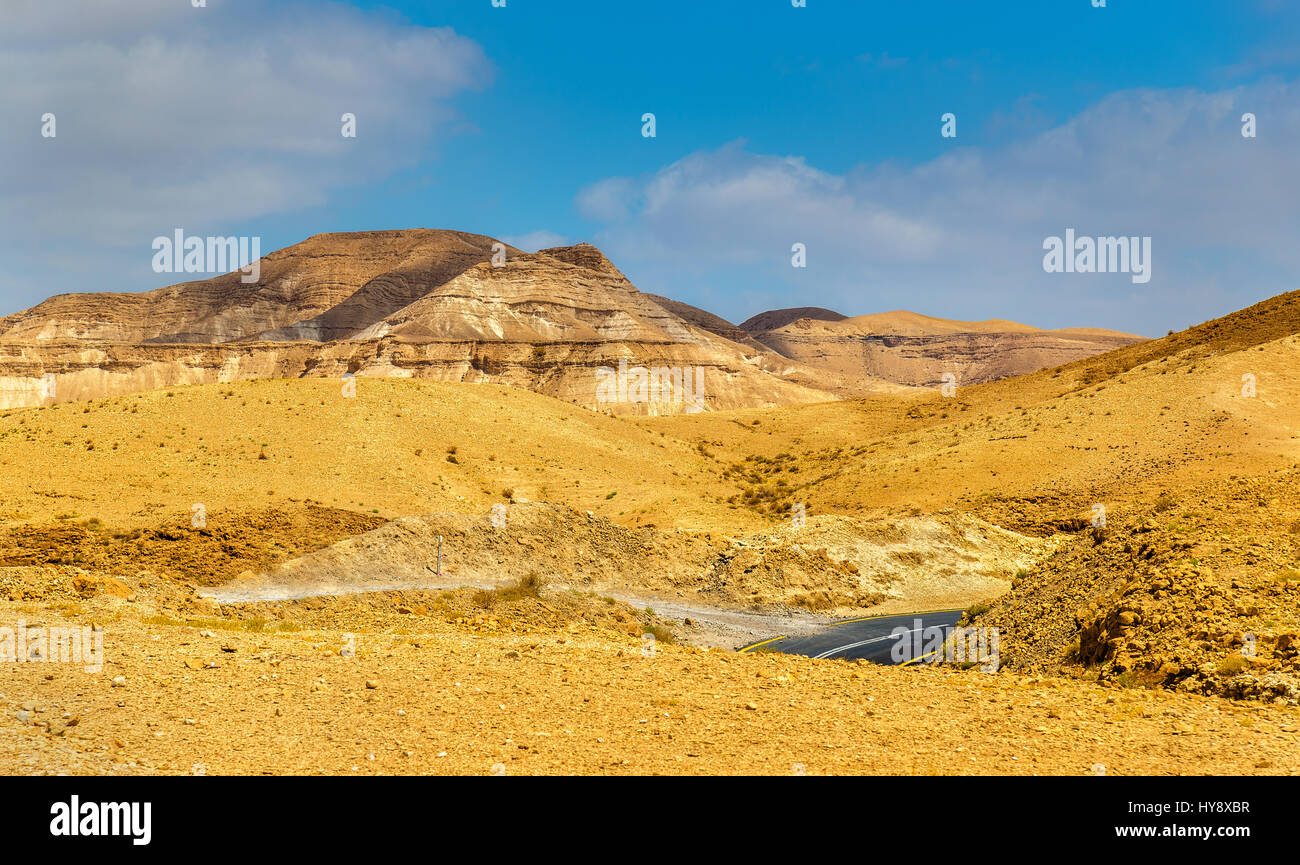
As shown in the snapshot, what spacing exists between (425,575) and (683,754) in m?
21.2

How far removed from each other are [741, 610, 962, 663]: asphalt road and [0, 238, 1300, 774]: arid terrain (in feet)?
4.55

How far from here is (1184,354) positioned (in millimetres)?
54250

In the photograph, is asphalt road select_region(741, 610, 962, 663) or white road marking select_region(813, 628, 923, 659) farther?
white road marking select_region(813, 628, 923, 659)

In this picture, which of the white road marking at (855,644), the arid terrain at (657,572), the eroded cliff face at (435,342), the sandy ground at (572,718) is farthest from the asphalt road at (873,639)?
the eroded cliff face at (435,342)

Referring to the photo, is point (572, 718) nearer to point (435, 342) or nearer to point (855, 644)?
point (855, 644)

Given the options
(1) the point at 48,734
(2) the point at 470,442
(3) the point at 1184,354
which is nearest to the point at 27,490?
(2) the point at 470,442

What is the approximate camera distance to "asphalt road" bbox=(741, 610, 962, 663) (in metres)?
21.5

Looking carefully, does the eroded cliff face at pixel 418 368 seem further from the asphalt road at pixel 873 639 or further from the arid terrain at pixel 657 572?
the asphalt road at pixel 873 639

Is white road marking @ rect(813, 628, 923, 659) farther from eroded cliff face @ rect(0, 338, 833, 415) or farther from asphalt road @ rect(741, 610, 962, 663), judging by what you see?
eroded cliff face @ rect(0, 338, 833, 415)

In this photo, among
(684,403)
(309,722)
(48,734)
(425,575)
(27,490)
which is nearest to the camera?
(48,734)

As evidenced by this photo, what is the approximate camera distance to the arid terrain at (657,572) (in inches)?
363

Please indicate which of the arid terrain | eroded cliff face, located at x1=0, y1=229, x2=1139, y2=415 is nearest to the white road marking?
the arid terrain

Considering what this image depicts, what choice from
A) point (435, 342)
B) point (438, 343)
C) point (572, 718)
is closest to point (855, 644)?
point (572, 718)
